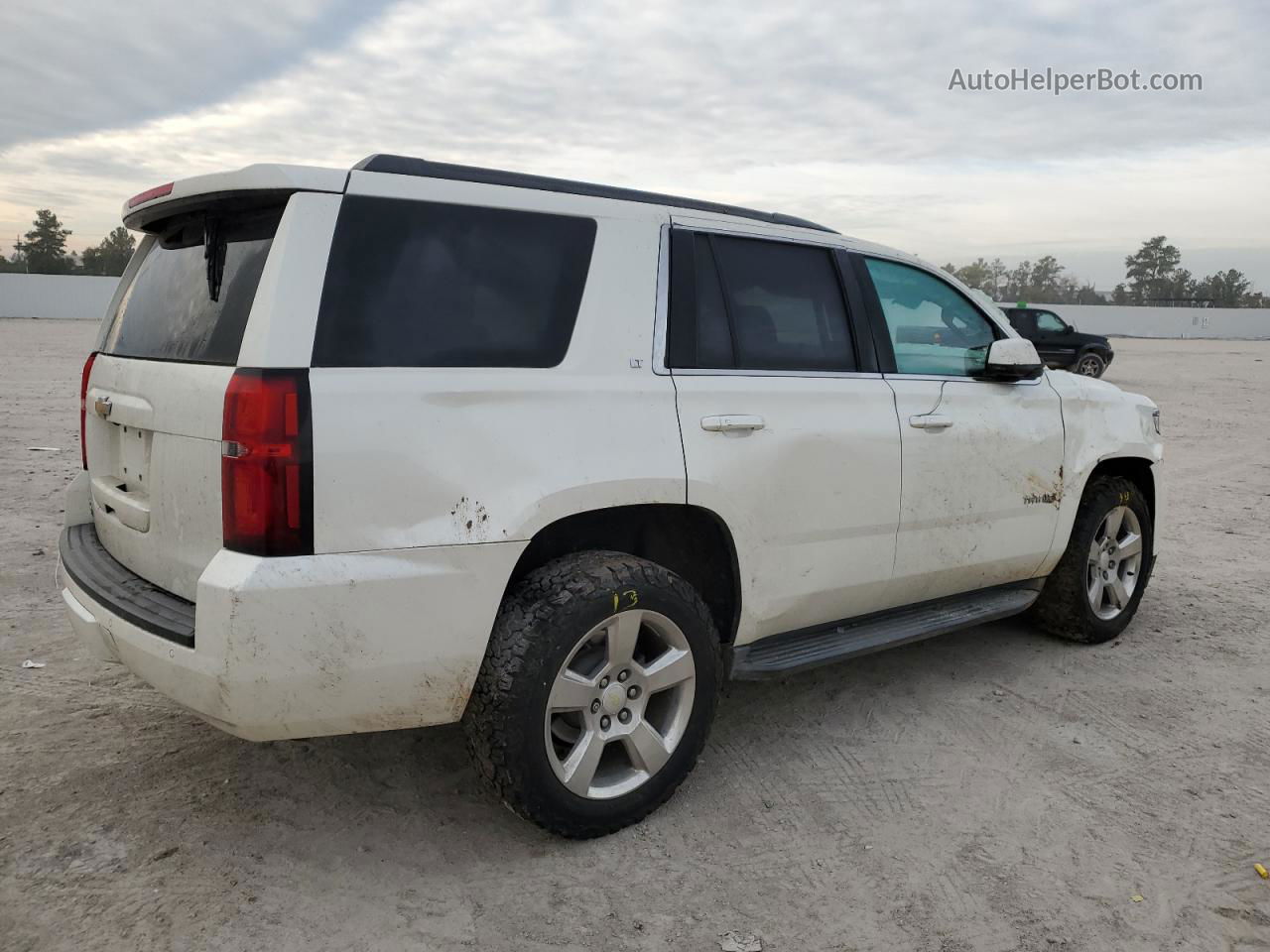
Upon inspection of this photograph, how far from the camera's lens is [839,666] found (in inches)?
175

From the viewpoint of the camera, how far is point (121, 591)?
2807 millimetres

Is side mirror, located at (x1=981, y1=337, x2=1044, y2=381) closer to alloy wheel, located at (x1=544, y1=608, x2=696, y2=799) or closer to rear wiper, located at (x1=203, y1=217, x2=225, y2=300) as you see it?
alloy wheel, located at (x1=544, y1=608, x2=696, y2=799)

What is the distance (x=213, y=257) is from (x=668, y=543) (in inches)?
63.9

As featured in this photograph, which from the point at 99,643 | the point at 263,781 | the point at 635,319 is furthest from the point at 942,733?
the point at 99,643

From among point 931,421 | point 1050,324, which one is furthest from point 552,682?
point 1050,324

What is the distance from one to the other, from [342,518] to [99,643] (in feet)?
3.20

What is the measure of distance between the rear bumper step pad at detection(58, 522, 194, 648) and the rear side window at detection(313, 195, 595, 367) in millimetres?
783

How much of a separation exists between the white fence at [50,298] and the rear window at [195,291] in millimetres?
45991

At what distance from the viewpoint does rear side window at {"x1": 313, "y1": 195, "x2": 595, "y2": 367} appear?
2.51 metres

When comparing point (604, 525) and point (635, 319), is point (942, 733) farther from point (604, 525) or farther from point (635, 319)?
point (635, 319)

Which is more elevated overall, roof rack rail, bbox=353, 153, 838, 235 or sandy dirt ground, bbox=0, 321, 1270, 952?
roof rack rail, bbox=353, 153, 838, 235

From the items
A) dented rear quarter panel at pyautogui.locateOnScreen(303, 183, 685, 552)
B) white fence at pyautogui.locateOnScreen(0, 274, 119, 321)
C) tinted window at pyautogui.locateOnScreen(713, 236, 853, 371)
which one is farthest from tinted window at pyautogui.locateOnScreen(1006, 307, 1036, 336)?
white fence at pyautogui.locateOnScreen(0, 274, 119, 321)

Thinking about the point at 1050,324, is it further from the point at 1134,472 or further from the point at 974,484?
the point at 974,484

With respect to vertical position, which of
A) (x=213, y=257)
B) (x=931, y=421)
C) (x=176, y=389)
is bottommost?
(x=931, y=421)
